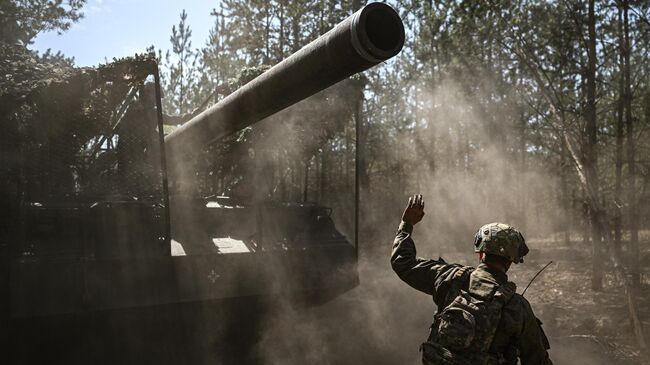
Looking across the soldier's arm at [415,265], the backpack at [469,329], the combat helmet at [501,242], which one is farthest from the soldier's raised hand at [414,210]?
the backpack at [469,329]

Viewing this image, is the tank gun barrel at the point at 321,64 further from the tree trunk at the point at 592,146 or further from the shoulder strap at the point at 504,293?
the tree trunk at the point at 592,146

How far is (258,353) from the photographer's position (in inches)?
239

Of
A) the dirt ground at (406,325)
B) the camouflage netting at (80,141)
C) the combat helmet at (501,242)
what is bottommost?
the dirt ground at (406,325)

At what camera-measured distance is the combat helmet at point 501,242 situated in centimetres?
277

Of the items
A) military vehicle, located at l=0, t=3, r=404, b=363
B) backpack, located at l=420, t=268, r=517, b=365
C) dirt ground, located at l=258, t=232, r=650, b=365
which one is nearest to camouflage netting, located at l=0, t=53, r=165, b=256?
military vehicle, located at l=0, t=3, r=404, b=363

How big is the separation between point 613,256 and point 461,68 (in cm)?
1393

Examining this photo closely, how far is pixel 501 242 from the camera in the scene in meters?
2.78

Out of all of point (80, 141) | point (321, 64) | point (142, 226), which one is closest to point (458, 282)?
point (321, 64)

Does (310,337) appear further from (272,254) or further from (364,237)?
(364,237)

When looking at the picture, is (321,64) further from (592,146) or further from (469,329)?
(592,146)

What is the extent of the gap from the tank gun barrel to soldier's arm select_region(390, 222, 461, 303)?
117 cm

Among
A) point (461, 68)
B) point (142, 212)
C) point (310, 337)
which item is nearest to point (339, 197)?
point (461, 68)

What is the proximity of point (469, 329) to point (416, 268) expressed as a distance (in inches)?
22.3

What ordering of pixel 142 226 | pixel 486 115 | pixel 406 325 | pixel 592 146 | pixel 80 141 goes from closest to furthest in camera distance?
pixel 142 226 → pixel 80 141 → pixel 406 325 → pixel 592 146 → pixel 486 115
